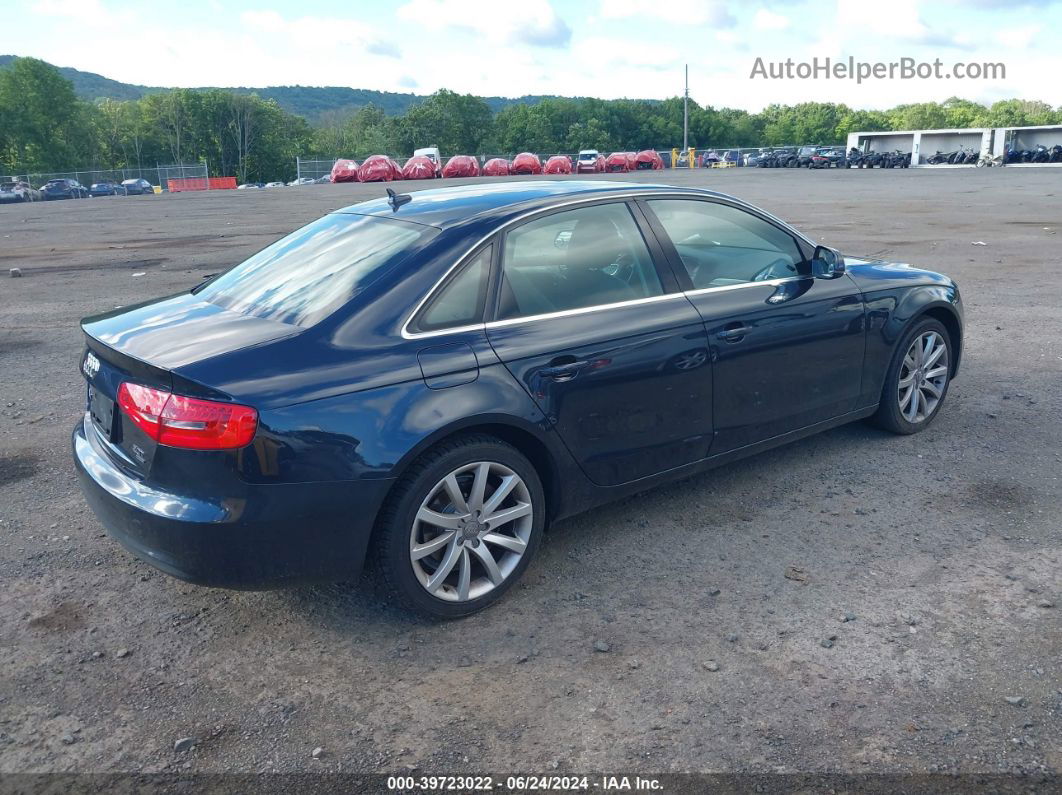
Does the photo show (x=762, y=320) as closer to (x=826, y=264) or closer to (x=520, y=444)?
(x=826, y=264)

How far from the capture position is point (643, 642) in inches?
131

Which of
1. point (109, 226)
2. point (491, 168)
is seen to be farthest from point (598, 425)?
point (491, 168)

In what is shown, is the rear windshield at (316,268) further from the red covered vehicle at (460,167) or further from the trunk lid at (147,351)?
the red covered vehicle at (460,167)

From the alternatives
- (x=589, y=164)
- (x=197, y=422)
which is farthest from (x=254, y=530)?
(x=589, y=164)

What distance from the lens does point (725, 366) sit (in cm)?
421

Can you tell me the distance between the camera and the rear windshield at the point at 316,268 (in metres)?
3.54

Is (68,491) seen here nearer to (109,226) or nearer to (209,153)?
(109,226)

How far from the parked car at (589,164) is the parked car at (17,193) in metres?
35.7

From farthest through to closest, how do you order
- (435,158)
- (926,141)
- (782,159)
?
(926,141) → (782,159) → (435,158)

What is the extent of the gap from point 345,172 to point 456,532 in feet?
196

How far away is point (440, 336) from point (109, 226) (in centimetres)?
2313

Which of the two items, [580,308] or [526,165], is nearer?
[580,308]

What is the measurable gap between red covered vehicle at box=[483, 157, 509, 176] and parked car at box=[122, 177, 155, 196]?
79.8 ft

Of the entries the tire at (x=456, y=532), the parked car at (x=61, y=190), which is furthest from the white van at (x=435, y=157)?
the tire at (x=456, y=532)
